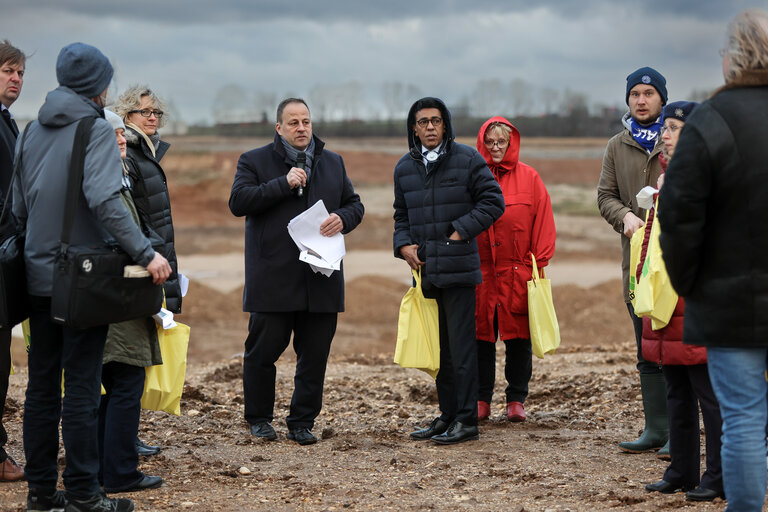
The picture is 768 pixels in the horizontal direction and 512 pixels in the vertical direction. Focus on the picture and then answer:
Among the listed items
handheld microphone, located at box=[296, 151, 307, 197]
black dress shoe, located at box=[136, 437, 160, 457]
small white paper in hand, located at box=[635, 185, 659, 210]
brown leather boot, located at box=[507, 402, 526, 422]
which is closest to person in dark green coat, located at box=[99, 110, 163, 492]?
black dress shoe, located at box=[136, 437, 160, 457]

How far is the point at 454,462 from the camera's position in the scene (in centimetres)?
548

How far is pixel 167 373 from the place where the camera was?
508cm

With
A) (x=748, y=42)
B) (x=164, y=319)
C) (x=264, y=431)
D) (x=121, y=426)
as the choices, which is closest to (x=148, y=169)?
(x=164, y=319)

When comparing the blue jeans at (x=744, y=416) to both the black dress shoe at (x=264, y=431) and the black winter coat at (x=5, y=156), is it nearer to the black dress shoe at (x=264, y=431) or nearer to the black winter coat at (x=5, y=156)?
the black dress shoe at (x=264, y=431)

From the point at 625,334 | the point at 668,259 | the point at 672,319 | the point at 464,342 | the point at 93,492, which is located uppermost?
the point at 668,259

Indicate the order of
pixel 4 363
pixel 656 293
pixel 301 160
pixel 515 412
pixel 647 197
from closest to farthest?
pixel 656 293
pixel 647 197
pixel 4 363
pixel 301 160
pixel 515 412

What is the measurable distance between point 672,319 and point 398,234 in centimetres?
226

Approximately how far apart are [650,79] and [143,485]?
154 inches

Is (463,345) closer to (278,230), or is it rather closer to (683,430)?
(278,230)

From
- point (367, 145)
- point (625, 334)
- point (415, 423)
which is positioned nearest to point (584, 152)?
point (367, 145)

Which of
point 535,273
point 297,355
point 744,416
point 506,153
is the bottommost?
point 297,355

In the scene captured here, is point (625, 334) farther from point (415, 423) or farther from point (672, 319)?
point (672, 319)

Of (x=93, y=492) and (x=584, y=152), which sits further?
(x=584, y=152)

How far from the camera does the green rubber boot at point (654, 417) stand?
5656 millimetres
